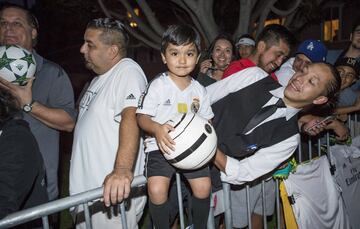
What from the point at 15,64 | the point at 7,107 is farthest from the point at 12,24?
the point at 7,107

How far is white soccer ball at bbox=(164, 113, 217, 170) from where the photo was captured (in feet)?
7.58

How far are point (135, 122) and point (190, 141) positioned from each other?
528 millimetres

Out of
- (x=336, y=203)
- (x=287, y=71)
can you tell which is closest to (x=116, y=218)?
(x=336, y=203)

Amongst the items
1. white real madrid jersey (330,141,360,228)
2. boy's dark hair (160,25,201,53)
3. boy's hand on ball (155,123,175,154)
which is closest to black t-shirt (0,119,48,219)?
boy's hand on ball (155,123,175,154)

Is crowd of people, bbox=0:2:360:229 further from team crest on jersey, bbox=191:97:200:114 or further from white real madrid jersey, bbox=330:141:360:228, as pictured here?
white real madrid jersey, bbox=330:141:360:228

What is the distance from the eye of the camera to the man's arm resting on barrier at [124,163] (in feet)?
7.37

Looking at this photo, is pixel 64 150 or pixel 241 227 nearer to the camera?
pixel 241 227

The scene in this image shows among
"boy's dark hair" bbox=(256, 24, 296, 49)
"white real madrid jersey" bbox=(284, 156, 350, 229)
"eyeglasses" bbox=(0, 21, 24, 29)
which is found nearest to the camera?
"eyeglasses" bbox=(0, 21, 24, 29)

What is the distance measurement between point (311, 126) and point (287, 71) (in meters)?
0.92

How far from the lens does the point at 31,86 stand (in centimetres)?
309

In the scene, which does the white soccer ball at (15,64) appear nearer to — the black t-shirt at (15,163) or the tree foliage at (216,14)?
the black t-shirt at (15,163)

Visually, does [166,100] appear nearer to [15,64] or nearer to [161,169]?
[161,169]

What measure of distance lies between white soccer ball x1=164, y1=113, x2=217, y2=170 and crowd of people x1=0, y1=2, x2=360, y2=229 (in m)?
0.06

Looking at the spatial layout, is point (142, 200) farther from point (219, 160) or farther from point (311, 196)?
point (311, 196)
